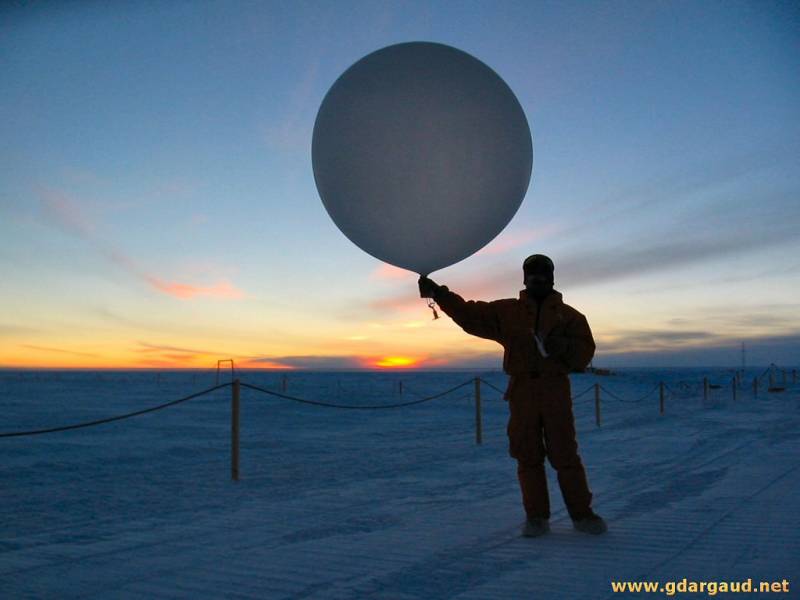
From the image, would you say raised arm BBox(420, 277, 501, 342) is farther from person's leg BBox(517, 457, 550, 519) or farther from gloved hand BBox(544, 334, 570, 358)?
person's leg BBox(517, 457, 550, 519)

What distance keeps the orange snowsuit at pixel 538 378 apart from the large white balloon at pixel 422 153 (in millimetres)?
440

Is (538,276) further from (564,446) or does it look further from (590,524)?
(590,524)

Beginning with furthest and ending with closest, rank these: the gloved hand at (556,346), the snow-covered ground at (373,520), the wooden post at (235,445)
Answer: the wooden post at (235,445) → the gloved hand at (556,346) → the snow-covered ground at (373,520)

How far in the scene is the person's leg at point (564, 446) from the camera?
404cm

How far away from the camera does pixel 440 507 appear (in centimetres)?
518

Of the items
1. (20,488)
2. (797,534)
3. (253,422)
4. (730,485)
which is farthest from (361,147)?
(253,422)

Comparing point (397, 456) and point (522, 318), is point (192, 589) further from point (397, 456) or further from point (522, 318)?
point (397, 456)

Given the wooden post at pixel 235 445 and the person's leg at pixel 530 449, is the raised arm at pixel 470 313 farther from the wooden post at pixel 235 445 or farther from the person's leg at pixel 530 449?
the wooden post at pixel 235 445

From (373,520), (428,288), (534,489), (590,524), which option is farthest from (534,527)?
(428,288)

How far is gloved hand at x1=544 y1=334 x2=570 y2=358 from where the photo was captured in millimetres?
4035

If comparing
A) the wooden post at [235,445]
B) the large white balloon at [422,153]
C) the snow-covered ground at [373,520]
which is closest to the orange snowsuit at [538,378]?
the snow-covered ground at [373,520]

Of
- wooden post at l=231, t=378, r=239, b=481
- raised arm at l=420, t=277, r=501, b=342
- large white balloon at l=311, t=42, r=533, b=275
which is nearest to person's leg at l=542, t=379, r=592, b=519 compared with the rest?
raised arm at l=420, t=277, r=501, b=342

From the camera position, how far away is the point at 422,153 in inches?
154

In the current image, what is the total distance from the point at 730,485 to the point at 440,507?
9.07 ft
